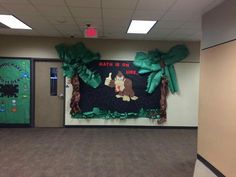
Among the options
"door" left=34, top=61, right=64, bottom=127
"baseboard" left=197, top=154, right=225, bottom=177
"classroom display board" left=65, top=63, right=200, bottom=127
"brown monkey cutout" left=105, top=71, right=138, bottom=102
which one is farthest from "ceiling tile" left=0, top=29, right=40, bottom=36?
"baseboard" left=197, top=154, right=225, bottom=177

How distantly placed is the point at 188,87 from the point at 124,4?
14.0ft

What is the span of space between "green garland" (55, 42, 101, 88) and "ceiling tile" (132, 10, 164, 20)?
2.65m

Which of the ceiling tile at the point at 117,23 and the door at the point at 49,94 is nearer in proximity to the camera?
the ceiling tile at the point at 117,23

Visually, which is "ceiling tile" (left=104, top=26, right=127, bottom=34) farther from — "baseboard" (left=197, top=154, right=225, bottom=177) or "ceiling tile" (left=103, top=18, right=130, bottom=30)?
"baseboard" (left=197, top=154, right=225, bottom=177)

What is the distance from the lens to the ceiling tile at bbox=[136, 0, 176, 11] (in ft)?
12.3

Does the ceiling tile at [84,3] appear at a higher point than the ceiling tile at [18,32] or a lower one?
lower

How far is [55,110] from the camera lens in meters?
7.29

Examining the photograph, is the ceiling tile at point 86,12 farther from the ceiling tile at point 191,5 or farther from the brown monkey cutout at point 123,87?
the brown monkey cutout at point 123,87

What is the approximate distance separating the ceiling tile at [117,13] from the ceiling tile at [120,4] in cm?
19

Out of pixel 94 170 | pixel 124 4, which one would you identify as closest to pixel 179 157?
pixel 94 170

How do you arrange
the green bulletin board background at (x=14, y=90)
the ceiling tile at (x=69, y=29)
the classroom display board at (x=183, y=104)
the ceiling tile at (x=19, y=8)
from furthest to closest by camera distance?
1. the classroom display board at (x=183, y=104)
2. the green bulletin board background at (x=14, y=90)
3. the ceiling tile at (x=69, y=29)
4. the ceiling tile at (x=19, y=8)

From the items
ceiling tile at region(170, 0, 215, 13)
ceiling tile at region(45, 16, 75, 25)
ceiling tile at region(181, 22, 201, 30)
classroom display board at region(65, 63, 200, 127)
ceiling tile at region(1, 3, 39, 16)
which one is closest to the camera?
ceiling tile at region(170, 0, 215, 13)

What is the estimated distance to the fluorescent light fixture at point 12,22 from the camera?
4.94m

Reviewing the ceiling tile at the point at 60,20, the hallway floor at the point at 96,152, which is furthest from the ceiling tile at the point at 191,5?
the hallway floor at the point at 96,152
